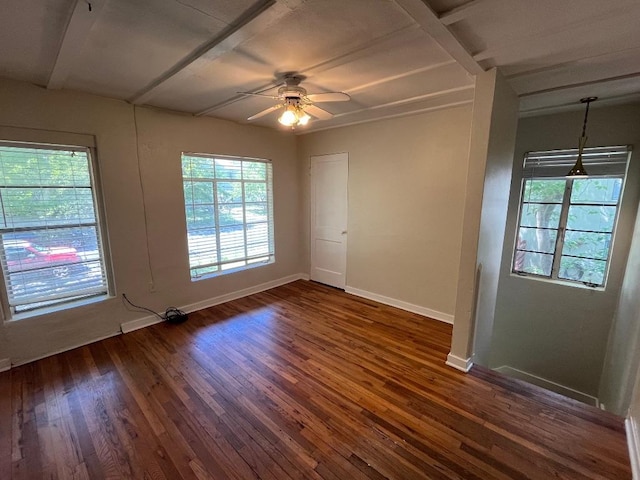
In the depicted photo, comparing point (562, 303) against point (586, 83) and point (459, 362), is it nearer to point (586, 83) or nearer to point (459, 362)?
point (459, 362)

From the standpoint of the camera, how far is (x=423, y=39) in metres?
1.71

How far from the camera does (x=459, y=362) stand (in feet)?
8.02

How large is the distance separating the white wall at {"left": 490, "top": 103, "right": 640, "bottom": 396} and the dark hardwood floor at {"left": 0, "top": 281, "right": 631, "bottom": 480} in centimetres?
178

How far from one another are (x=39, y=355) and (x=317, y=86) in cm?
363

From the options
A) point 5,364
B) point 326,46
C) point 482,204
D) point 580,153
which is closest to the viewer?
point 326,46

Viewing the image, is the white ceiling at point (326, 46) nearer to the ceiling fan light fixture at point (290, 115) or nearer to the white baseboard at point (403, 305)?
the ceiling fan light fixture at point (290, 115)

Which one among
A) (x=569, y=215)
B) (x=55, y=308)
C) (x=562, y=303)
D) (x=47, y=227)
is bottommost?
(x=562, y=303)

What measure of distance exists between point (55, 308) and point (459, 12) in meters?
4.02

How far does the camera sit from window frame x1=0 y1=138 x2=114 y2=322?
93.6 inches

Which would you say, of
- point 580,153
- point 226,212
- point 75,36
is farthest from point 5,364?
point 580,153

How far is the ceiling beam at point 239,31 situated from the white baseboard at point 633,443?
9.91 ft

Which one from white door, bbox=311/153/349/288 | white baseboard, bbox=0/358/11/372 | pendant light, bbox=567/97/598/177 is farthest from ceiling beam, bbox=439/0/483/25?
white baseboard, bbox=0/358/11/372

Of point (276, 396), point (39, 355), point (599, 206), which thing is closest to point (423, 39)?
point (276, 396)

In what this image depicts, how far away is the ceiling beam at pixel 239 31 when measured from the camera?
53.8 inches
